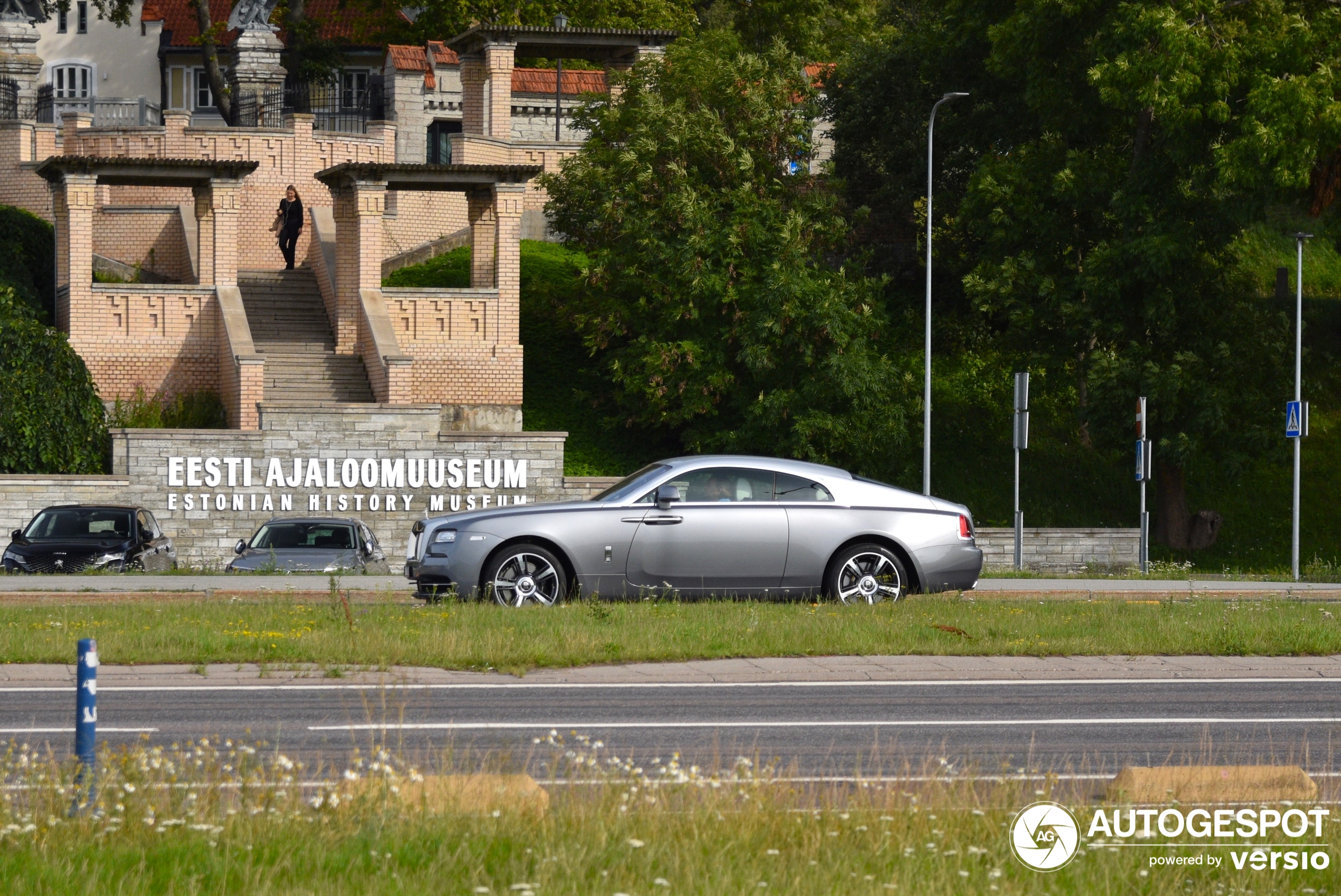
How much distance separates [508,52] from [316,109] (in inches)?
348

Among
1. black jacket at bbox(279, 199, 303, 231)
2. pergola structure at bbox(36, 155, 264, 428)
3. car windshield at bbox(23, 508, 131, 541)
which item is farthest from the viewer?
black jacket at bbox(279, 199, 303, 231)

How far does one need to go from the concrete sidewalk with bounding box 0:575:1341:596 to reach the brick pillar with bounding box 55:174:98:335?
12.9m

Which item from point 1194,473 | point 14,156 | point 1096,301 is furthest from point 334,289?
point 1194,473

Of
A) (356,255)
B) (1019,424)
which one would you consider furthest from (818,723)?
(356,255)

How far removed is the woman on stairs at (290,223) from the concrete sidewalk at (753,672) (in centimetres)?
2641

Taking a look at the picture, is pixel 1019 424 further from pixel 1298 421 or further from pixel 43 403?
pixel 43 403

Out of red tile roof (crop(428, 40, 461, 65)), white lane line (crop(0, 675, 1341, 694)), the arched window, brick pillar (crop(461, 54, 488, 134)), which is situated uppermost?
the arched window

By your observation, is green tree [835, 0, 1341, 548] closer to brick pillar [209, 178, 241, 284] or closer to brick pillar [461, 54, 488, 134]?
brick pillar [461, 54, 488, 134]

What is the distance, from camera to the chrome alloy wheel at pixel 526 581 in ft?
51.3

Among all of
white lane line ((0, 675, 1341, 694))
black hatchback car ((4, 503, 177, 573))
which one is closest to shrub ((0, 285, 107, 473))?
black hatchback car ((4, 503, 177, 573))

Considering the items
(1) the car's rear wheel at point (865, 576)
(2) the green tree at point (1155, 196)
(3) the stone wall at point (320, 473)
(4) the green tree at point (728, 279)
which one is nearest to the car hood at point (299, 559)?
(3) the stone wall at point (320, 473)

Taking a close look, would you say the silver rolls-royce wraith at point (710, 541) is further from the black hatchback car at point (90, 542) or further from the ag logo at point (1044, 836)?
the black hatchback car at point (90, 542)

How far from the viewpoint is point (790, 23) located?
187 ft

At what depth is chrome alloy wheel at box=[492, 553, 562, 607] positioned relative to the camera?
15.6 meters
